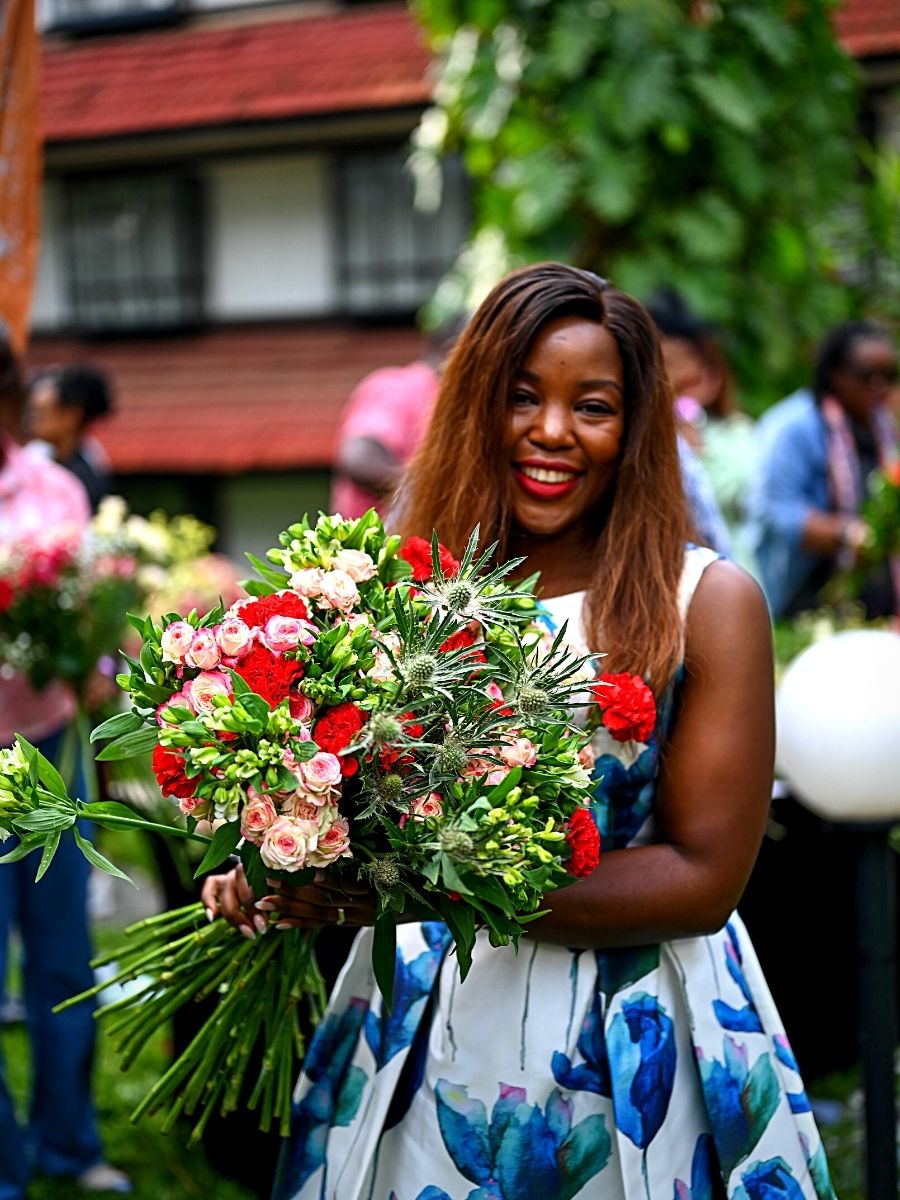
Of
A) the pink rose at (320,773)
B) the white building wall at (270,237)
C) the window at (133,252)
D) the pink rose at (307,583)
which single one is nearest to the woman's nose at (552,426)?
the pink rose at (307,583)

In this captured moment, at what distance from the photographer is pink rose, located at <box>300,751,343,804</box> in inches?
61.9

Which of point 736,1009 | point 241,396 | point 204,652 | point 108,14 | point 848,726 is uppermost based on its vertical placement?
point 108,14

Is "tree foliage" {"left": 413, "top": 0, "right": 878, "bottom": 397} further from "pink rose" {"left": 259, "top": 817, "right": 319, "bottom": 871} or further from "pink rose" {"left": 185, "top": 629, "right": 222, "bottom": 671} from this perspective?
"pink rose" {"left": 259, "top": 817, "right": 319, "bottom": 871}

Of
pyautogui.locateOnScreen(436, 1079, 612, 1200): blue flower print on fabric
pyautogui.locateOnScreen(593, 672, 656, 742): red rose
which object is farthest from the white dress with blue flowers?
pyautogui.locateOnScreen(593, 672, 656, 742): red rose

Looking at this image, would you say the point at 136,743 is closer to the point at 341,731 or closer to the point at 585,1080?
the point at 341,731

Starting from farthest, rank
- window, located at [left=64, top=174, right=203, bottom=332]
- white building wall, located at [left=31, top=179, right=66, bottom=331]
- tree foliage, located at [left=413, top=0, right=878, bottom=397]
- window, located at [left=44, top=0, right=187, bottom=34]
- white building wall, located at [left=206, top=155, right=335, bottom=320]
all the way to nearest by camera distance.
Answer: white building wall, located at [left=31, top=179, right=66, bottom=331]
window, located at [left=44, top=0, right=187, bottom=34]
window, located at [left=64, top=174, right=203, bottom=332]
white building wall, located at [left=206, top=155, right=335, bottom=320]
tree foliage, located at [left=413, top=0, right=878, bottom=397]

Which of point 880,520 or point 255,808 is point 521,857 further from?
point 880,520

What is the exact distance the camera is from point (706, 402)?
17.3 feet

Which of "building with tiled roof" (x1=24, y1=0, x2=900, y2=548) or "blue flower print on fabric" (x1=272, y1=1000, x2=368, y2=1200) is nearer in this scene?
"blue flower print on fabric" (x1=272, y1=1000, x2=368, y2=1200)

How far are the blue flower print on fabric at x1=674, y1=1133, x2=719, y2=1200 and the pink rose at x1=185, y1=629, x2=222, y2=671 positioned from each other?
3.23ft

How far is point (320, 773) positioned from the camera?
5.17 ft

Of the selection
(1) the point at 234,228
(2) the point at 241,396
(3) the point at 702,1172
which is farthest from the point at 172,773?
(1) the point at 234,228

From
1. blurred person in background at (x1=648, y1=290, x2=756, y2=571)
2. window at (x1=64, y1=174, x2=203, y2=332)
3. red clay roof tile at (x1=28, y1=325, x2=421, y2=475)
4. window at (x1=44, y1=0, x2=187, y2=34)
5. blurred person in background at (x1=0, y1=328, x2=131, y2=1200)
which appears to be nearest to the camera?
blurred person in background at (x1=0, y1=328, x2=131, y2=1200)

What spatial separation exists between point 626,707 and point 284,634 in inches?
18.8
